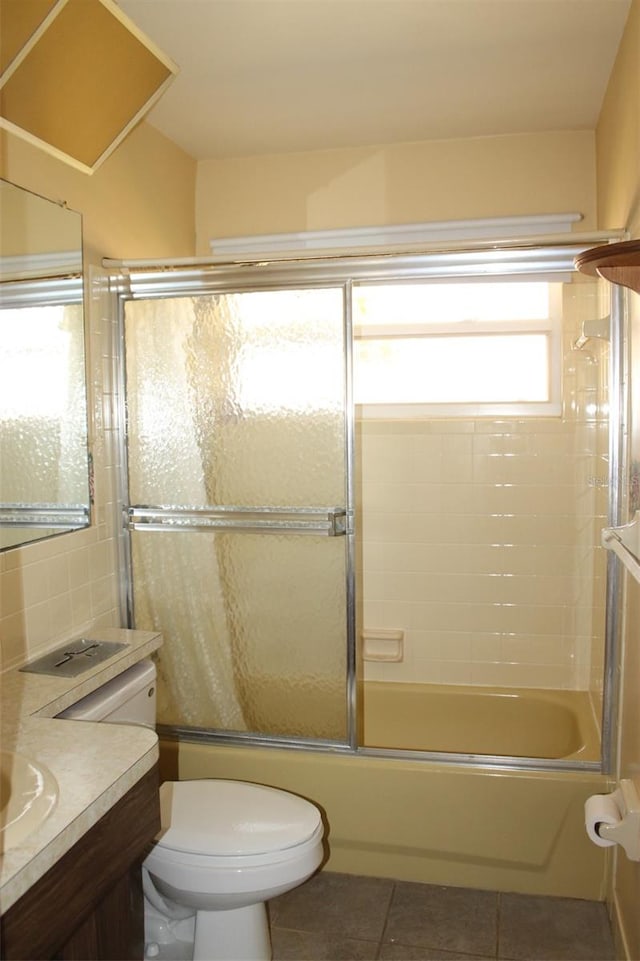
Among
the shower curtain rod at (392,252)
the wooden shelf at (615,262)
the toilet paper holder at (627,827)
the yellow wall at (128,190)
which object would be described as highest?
the yellow wall at (128,190)

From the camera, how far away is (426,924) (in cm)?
218

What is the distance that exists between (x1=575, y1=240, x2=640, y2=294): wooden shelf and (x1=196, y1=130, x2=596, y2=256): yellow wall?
5.01 feet

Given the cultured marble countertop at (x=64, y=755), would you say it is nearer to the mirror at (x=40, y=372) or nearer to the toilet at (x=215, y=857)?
the toilet at (x=215, y=857)

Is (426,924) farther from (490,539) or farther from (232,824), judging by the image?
(490,539)

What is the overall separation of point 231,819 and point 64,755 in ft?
2.02

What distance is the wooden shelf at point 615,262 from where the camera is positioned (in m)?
1.39

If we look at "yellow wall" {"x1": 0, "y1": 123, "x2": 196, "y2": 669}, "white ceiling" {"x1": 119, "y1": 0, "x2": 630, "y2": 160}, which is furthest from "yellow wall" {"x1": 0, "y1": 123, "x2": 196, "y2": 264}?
"white ceiling" {"x1": 119, "y1": 0, "x2": 630, "y2": 160}

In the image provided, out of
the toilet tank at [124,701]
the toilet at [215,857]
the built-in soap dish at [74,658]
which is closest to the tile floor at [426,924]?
the toilet at [215,857]

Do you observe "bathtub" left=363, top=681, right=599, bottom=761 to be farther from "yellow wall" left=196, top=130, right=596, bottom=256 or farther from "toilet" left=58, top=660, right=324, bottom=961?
"yellow wall" left=196, top=130, right=596, bottom=256

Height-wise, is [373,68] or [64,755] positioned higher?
[373,68]

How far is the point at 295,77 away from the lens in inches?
94.7

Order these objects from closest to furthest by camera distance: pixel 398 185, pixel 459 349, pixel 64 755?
pixel 64 755 < pixel 398 185 < pixel 459 349

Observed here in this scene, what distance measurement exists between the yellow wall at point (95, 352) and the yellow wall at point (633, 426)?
5.32 ft

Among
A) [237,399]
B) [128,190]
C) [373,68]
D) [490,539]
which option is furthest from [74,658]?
[373,68]
